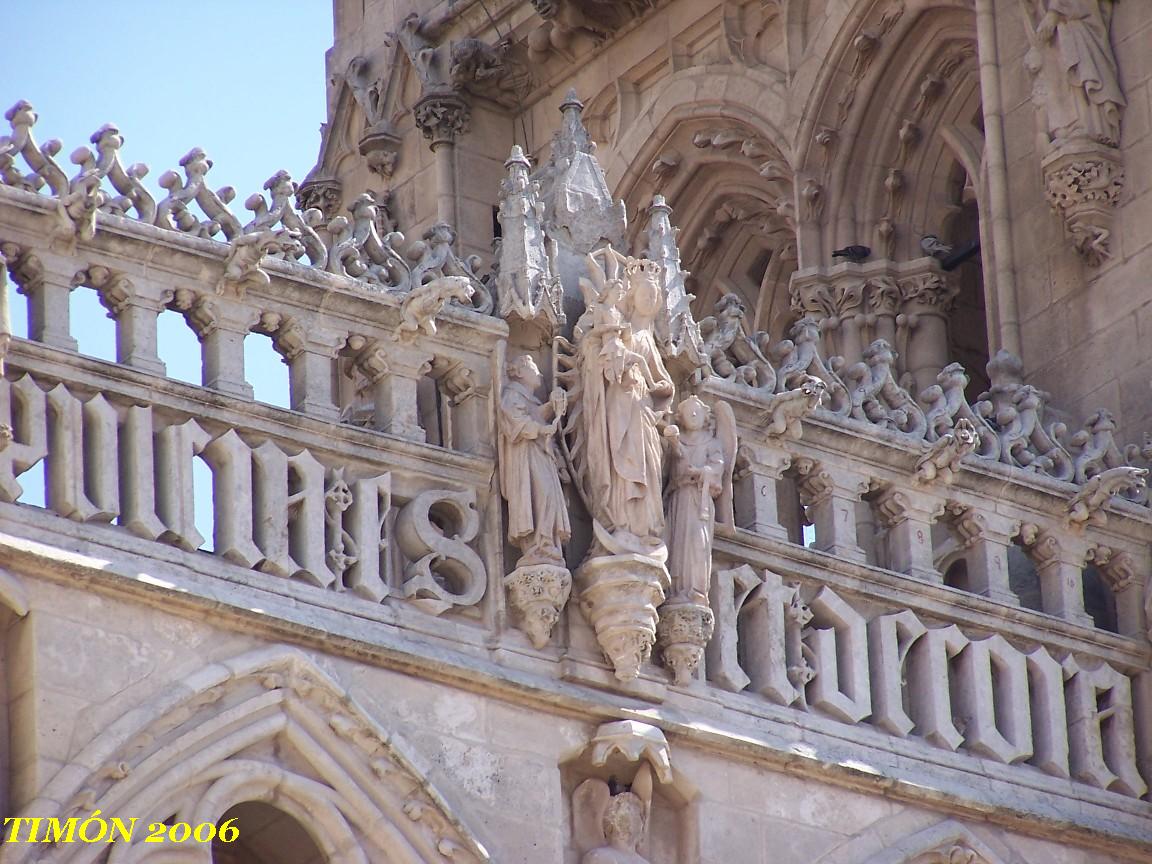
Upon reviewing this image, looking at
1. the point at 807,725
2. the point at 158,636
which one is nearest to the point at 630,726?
the point at 807,725

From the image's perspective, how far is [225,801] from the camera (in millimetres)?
18344

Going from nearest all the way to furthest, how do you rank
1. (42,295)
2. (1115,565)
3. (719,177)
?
(42,295)
(1115,565)
(719,177)

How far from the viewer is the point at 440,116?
28.6 m

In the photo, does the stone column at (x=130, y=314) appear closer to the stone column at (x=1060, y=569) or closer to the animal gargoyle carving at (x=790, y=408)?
the animal gargoyle carving at (x=790, y=408)

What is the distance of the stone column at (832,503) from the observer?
21.4 meters

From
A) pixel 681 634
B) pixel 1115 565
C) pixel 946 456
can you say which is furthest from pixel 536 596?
pixel 1115 565

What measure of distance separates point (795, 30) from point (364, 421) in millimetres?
7074

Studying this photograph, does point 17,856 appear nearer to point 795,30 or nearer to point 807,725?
point 807,725

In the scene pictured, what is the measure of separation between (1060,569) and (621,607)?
3.59 meters

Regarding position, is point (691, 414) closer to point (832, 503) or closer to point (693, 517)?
point (693, 517)

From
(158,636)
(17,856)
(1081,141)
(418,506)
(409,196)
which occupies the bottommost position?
(17,856)

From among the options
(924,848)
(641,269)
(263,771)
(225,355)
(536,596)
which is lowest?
(263,771)

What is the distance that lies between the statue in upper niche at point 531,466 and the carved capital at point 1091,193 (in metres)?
4.62

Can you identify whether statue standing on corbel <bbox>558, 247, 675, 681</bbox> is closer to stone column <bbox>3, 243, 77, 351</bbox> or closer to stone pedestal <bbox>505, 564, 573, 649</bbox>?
stone pedestal <bbox>505, 564, 573, 649</bbox>
